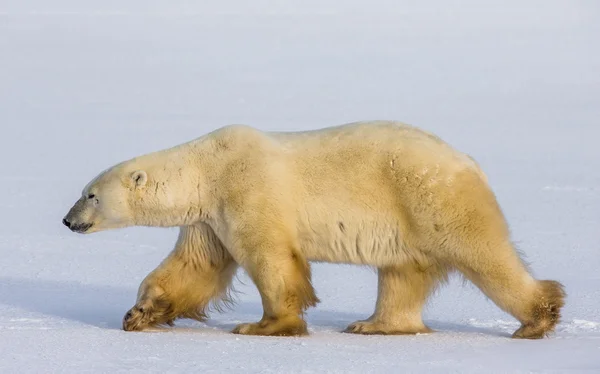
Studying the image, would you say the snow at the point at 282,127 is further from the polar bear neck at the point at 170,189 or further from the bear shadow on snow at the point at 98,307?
the polar bear neck at the point at 170,189

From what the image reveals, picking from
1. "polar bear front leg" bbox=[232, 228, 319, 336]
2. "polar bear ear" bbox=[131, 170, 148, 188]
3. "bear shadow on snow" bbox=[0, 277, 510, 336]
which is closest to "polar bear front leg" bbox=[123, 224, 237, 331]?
"bear shadow on snow" bbox=[0, 277, 510, 336]

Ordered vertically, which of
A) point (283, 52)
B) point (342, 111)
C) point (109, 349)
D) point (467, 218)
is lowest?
point (109, 349)

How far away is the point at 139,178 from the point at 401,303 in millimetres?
1564

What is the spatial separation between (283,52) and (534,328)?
69.3 feet

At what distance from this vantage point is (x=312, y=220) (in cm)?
600

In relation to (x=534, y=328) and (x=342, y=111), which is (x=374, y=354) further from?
(x=342, y=111)

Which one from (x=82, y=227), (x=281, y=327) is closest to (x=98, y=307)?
(x=82, y=227)

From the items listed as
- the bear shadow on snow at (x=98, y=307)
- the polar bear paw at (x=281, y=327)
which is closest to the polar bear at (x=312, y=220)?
the polar bear paw at (x=281, y=327)

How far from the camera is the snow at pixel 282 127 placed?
5297mm

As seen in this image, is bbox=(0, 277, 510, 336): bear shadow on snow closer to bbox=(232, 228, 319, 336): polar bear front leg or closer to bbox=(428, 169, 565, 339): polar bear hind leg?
bbox=(428, 169, 565, 339): polar bear hind leg

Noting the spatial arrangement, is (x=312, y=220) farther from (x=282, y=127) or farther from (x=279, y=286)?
(x=282, y=127)

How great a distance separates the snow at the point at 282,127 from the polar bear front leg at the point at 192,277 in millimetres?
138

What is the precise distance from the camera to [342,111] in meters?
19.6

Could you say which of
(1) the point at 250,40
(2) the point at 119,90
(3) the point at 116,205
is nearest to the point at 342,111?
(2) the point at 119,90
